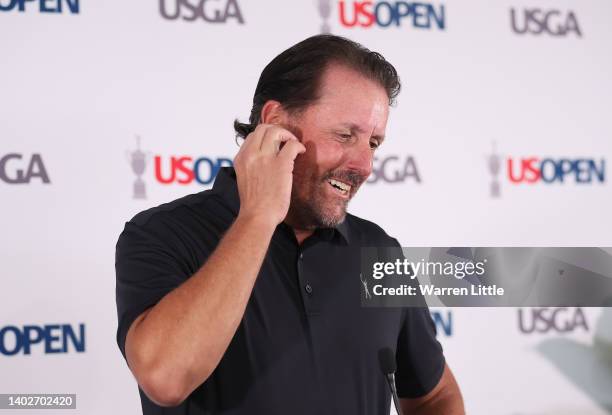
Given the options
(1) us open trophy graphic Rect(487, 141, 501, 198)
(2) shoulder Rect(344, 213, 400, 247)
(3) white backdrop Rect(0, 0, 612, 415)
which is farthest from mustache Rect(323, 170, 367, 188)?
(1) us open trophy graphic Rect(487, 141, 501, 198)

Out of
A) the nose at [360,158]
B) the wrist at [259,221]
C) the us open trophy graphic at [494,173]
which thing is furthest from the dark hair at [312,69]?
the us open trophy graphic at [494,173]

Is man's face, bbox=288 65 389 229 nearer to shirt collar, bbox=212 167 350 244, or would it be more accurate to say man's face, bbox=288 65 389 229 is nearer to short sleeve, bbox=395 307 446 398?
shirt collar, bbox=212 167 350 244

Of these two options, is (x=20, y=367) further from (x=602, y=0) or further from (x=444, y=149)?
→ (x=602, y=0)

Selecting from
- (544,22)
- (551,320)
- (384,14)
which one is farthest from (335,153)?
(544,22)

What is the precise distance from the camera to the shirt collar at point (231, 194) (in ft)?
4.27

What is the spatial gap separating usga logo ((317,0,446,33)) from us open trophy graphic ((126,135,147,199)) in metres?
0.71

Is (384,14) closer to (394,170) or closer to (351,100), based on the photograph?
(394,170)

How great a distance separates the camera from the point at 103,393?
7.13 ft

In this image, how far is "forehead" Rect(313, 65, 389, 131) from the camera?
1.34m

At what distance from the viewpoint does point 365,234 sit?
1.46m

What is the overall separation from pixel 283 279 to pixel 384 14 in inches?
59.9

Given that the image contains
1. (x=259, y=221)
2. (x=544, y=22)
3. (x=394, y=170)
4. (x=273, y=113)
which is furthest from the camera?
(x=544, y=22)

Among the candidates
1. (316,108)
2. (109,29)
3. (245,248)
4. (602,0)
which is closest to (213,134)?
(109,29)

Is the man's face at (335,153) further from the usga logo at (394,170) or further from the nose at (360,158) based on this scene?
the usga logo at (394,170)
